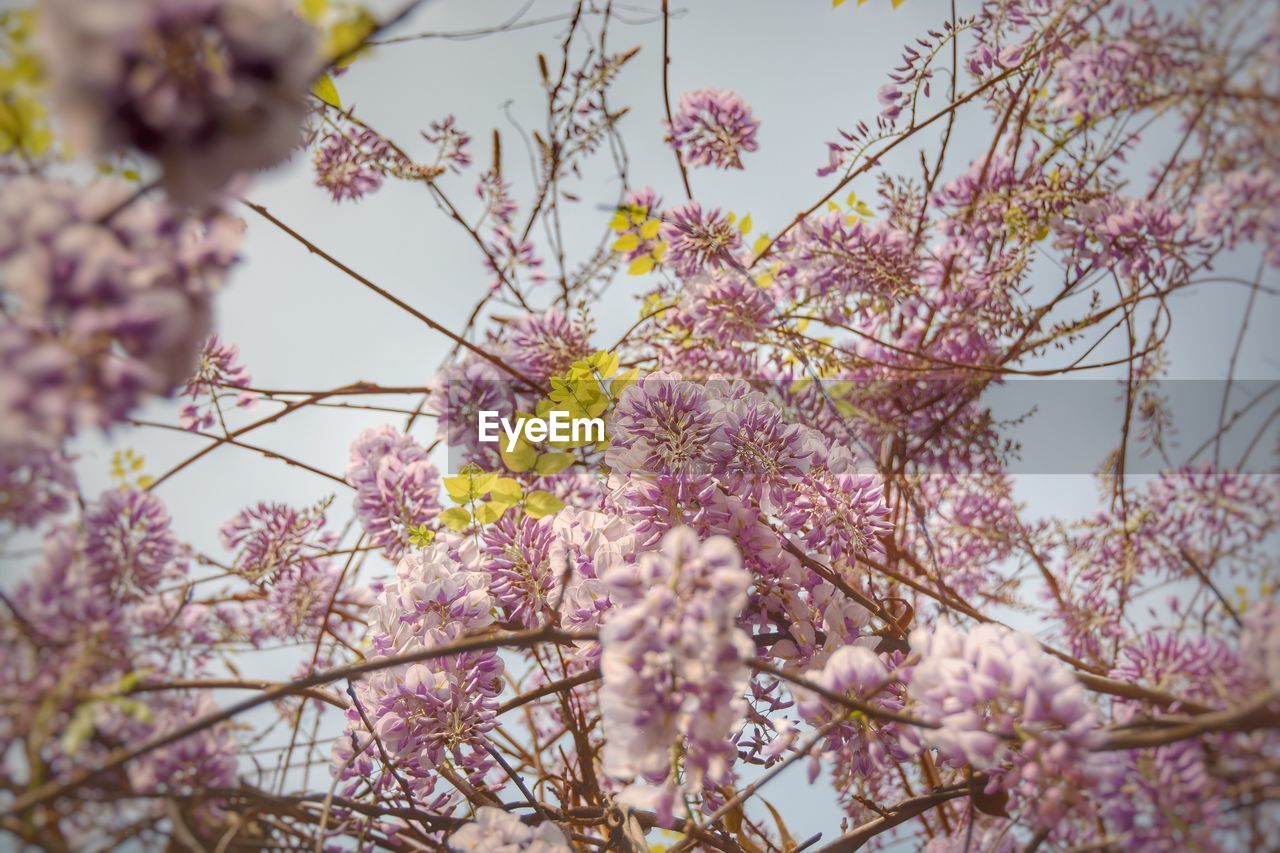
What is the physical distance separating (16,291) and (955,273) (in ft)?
4.07

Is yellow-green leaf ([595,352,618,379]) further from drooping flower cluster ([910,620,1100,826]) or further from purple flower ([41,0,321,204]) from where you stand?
purple flower ([41,0,321,204])

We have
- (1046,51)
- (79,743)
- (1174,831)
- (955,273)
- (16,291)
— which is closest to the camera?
(16,291)

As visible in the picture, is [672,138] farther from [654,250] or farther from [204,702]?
[204,702]

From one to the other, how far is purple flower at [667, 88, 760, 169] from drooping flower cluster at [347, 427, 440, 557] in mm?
678

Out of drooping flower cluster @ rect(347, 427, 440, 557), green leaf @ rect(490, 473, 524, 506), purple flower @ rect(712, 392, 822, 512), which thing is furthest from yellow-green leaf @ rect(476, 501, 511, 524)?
purple flower @ rect(712, 392, 822, 512)

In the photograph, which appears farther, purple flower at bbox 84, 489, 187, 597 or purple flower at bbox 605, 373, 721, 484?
purple flower at bbox 605, 373, 721, 484

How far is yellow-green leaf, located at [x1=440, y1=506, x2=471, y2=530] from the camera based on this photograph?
92cm

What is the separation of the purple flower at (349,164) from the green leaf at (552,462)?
1.92ft

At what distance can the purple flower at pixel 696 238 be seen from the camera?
115 centimetres

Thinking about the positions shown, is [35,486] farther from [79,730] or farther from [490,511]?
[490,511]

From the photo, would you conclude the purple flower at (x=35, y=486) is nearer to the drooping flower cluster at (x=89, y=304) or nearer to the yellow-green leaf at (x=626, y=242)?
the drooping flower cluster at (x=89, y=304)

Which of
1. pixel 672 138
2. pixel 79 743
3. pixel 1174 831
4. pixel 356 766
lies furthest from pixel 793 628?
pixel 672 138

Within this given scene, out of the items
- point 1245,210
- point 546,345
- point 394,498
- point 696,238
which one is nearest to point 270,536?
point 394,498

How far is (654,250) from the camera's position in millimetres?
1299
